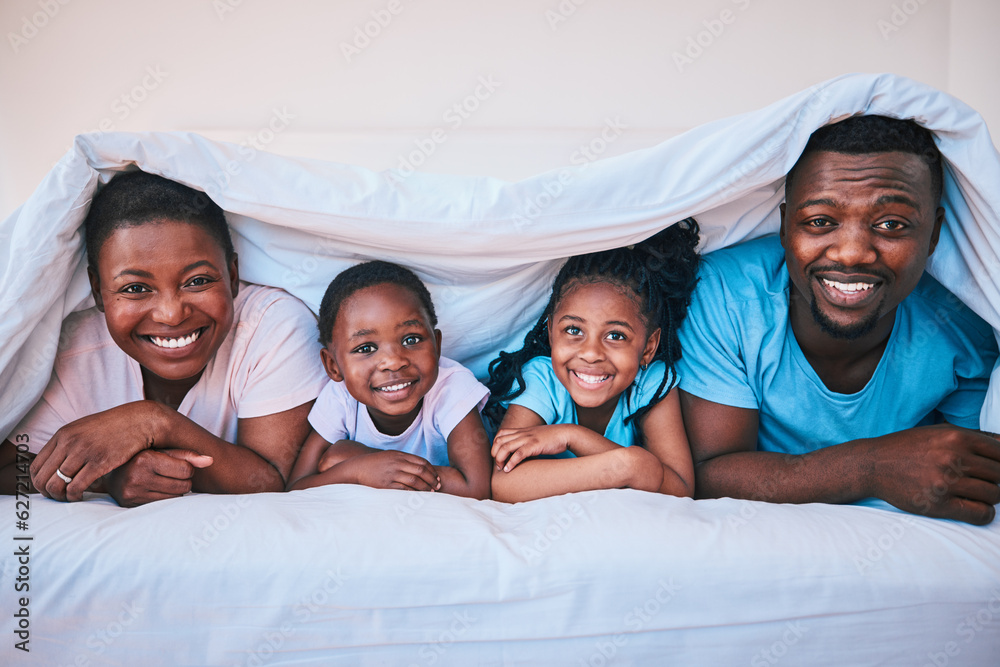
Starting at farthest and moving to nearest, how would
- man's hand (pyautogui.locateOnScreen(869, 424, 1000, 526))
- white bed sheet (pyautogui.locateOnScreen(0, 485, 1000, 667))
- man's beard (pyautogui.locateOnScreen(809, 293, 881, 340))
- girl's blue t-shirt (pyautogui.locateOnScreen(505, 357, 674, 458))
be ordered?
girl's blue t-shirt (pyautogui.locateOnScreen(505, 357, 674, 458)) → man's beard (pyautogui.locateOnScreen(809, 293, 881, 340)) → man's hand (pyautogui.locateOnScreen(869, 424, 1000, 526)) → white bed sheet (pyautogui.locateOnScreen(0, 485, 1000, 667))

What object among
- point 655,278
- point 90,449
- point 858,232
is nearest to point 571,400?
point 655,278

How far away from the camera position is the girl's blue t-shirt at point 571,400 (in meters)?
1.46

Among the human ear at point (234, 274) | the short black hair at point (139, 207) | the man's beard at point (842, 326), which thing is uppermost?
the short black hair at point (139, 207)

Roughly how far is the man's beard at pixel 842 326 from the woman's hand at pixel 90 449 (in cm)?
133

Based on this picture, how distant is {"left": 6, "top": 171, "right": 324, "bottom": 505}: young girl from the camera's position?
122 cm

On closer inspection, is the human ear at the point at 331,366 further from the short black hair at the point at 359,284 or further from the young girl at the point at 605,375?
the young girl at the point at 605,375

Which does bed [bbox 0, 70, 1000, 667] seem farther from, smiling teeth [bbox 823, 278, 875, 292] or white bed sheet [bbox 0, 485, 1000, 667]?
smiling teeth [bbox 823, 278, 875, 292]

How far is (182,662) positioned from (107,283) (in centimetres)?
75

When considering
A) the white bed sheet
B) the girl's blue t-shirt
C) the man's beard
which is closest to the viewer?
the white bed sheet

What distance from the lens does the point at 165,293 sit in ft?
4.35

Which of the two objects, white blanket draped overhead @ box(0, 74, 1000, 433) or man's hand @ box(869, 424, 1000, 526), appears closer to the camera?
man's hand @ box(869, 424, 1000, 526)

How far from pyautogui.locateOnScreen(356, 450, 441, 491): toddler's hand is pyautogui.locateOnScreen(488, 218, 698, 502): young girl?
14 centimetres

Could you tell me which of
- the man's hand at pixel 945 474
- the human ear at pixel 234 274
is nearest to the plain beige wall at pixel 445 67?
the human ear at pixel 234 274

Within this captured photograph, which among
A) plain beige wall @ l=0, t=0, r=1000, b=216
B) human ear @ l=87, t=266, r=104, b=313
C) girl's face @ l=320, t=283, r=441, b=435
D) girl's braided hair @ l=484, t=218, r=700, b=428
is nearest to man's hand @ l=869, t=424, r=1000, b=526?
girl's braided hair @ l=484, t=218, r=700, b=428
